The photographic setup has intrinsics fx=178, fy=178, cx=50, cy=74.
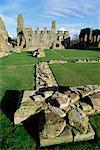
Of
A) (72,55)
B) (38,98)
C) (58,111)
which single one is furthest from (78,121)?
(72,55)

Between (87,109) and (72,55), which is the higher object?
(72,55)

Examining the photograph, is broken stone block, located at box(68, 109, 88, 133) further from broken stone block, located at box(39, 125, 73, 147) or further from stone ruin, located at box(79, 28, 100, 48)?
stone ruin, located at box(79, 28, 100, 48)

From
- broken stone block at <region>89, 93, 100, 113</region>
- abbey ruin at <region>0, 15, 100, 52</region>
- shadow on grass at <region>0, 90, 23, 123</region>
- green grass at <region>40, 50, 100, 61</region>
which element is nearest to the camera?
broken stone block at <region>89, 93, 100, 113</region>

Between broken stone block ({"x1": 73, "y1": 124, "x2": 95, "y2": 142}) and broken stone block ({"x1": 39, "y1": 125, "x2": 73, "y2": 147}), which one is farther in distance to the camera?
broken stone block ({"x1": 73, "y1": 124, "x2": 95, "y2": 142})

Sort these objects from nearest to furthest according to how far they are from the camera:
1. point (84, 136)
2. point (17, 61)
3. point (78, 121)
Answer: point (84, 136) → point (78, 121) → point (17, 61)

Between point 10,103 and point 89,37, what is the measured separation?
131 ft

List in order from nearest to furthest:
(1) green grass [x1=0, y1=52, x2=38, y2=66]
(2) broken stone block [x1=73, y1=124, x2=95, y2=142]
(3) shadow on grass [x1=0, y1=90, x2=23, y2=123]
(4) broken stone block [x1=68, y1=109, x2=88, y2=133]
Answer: (2) broken stone block [x1=73, y1=124, x2=95, y2=142] → (4) broken stone block [x1=68, y1=109, x2=88, y2=133] → (3) shadow on grass [x1=0, y1=90, x2=23, y2=123] → (1) green grass [x1=0, y1=52, x2=38, y2=66]

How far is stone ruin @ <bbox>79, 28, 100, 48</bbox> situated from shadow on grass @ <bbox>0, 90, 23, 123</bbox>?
3641 centimetres

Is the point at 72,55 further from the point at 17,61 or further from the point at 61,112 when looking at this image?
the point at 61,112

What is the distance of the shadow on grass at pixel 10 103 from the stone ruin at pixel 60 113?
657mm

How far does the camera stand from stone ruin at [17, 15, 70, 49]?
4116 cm

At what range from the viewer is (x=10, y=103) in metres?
7.53

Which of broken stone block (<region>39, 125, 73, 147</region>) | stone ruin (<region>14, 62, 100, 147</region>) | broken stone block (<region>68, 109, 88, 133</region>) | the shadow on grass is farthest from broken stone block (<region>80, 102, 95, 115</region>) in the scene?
the shadow on grass

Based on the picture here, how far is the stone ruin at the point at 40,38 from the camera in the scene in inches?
1620
